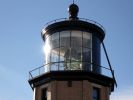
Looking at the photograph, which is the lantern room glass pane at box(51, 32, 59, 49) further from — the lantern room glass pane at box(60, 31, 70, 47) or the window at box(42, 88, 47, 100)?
the window at box(42, 88, 47, 100)

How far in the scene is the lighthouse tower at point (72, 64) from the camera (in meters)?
31.8

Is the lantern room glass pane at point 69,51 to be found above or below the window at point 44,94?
above

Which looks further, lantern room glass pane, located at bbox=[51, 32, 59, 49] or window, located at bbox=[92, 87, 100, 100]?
lantern room glass pane, located at bbox=[51, 32, 59, 49]

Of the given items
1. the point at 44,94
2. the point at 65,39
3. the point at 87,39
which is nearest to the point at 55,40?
the point at 65,39

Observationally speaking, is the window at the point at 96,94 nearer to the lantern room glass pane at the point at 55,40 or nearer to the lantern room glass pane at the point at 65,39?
the lantern room glass pane at the point at 65,39

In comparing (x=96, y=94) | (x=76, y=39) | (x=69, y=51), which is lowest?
(x=96, y=94)

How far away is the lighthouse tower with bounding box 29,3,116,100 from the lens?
3184 centimetres

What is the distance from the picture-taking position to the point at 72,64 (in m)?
32.4

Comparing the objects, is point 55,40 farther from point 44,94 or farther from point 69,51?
point 44,94

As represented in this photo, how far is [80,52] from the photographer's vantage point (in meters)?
32.8

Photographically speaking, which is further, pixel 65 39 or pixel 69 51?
pixel 65 39

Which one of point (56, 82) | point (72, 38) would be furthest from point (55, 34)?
point (56, 82)

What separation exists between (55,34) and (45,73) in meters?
2.82

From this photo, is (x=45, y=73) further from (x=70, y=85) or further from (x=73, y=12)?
(x=73, y=12)
